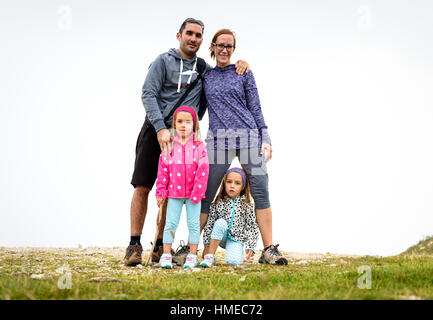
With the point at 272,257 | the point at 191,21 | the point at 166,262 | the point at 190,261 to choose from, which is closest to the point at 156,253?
the point at 166,262

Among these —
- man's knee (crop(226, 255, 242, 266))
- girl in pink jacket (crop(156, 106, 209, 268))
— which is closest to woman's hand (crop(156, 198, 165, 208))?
girl in pink jacket (crop(156, 106, 209, 268))

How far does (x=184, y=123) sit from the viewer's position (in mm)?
7449

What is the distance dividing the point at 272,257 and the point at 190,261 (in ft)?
5.63

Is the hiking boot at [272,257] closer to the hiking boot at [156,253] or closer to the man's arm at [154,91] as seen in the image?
the hiking boot at [156,253]

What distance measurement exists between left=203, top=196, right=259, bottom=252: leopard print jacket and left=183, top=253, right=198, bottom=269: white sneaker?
2.23 feet

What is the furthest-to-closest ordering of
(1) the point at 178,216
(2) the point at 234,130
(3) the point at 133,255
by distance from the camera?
1. (3) the point at 133,255
2. (2) the point at 234,130
3. (1) the point at 178,216

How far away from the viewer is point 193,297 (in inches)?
167

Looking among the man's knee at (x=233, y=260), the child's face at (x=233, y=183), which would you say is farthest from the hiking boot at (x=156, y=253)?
the child's face at (x=233, y=183)

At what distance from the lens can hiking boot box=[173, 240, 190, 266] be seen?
788 cm

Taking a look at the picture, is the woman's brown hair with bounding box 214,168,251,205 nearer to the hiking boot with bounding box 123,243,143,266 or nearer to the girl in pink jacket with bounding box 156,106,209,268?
the girl in pink jacket with bounding box 156,106,209,268

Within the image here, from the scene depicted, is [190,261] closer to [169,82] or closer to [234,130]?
[234,130]
